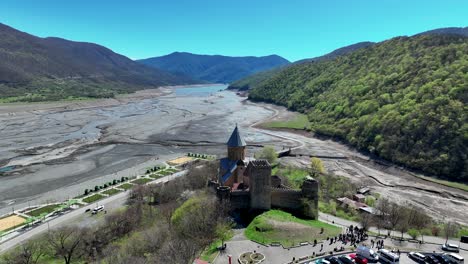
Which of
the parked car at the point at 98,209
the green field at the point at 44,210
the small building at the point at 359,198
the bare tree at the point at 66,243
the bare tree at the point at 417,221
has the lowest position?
the green field at the point at 44,210

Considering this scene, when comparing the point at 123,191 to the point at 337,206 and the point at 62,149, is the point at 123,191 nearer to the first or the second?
the point at 337,206

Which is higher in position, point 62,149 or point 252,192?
point 252,192

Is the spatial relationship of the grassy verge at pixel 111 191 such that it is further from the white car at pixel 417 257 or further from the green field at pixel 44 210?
the white car at pixel 417 257

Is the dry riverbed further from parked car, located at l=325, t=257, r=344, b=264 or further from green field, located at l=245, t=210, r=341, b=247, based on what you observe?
parked car, located at l=325, t=257, r=344, b=264

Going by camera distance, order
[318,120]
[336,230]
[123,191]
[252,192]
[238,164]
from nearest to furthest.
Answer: [336,230] → [252,192] → [238,164] → [123,191] → [318,120]

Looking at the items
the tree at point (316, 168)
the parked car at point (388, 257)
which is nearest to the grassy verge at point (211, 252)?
the parked car at point (388, 257)

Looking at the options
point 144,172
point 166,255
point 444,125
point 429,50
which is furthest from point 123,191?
point 429,50
